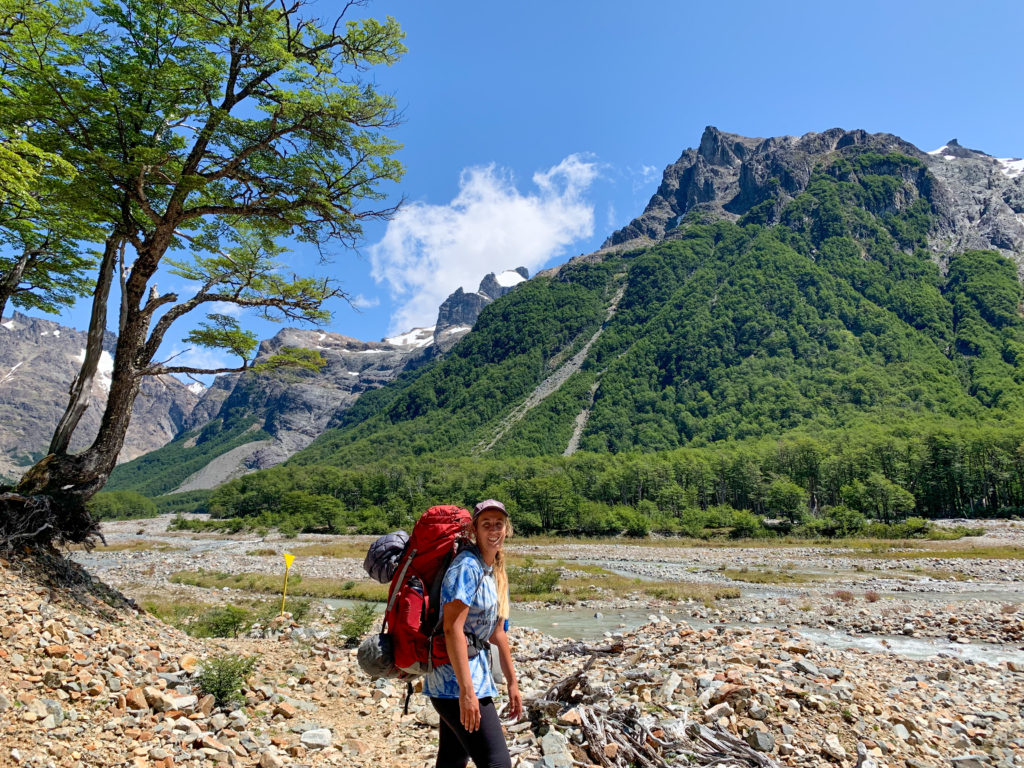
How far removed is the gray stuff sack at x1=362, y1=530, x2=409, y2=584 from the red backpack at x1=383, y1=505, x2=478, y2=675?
0.08 meters

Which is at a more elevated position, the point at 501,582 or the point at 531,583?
the point at 501,582

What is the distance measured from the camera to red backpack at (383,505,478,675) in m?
3.17

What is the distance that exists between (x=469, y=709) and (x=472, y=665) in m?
0.25

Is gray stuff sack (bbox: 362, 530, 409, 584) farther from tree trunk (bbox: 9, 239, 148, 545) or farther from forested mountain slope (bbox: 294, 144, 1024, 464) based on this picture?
forested mountain slope (bbox: 294, 144, 1024, 464)

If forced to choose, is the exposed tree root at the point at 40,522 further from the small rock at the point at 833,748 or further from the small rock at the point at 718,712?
the small rock at the point at 833,748

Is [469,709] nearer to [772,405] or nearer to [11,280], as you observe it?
[11,280]

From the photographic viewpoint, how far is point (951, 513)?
6719 centimetres

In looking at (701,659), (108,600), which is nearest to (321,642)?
(108,600)

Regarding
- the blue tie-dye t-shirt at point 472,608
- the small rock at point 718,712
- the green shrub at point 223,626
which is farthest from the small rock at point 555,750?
the green shrub at point 223,626

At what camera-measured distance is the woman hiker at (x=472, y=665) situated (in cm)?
307

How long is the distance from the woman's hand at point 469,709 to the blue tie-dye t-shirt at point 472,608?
4.5 inches

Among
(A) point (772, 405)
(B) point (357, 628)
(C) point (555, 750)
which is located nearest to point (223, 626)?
(B) point (357, 628)

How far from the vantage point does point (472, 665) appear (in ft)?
10.8

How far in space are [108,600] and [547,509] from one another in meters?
70.8
